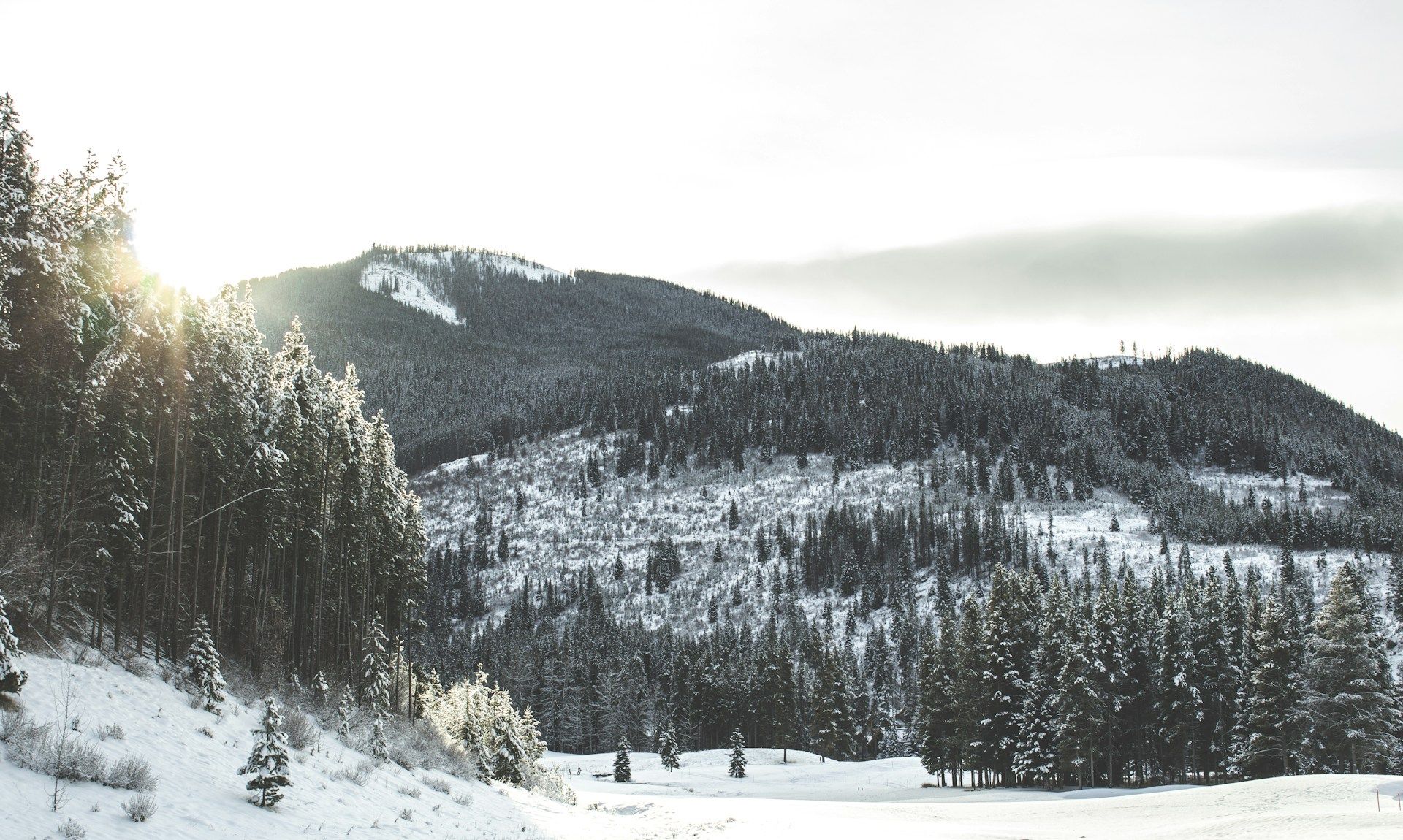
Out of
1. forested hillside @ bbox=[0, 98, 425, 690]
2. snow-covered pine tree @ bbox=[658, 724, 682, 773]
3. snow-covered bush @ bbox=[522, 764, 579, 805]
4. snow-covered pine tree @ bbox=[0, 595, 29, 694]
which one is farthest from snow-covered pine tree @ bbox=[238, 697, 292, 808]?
snow-covered pine tree @ bbox=[658, 724, 682, 773]

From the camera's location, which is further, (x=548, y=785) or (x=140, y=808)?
(x=548, y=785)

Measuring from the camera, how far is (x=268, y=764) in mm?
14125

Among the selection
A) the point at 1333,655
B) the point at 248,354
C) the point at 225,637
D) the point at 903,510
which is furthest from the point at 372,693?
the point at 903,510

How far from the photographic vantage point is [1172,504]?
188250 mm

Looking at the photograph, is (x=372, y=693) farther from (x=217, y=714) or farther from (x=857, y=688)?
(x=857, y=688)

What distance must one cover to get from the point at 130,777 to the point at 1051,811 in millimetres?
32932

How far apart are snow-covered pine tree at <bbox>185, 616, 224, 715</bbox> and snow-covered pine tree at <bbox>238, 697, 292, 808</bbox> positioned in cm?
504

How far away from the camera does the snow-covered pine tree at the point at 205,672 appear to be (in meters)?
18.8

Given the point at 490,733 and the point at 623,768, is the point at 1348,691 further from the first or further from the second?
the point at 623,768

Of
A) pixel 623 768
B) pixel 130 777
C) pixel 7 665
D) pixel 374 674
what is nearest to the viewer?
pixel 130 777

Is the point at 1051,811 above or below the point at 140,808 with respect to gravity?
below

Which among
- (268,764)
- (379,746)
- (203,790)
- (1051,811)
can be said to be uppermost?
(268,764)

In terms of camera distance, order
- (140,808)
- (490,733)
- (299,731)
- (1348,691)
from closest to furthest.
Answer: (140,808), (299,731), (490,733), (1348,691)

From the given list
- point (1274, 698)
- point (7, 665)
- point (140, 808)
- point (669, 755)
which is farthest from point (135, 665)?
point (669, 755)
